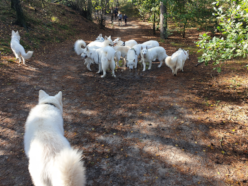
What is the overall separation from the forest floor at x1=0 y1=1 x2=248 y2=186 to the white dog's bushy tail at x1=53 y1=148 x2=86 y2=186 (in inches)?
66.6

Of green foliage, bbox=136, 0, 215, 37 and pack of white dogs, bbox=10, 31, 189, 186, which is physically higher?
green foliage, bbox=136, 0, 215, 37

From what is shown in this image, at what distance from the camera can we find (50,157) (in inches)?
91.6

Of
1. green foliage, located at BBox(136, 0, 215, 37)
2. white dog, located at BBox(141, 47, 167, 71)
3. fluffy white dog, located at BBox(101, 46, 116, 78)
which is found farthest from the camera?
green foliage, located at BBox(136, 0, 215, 37)

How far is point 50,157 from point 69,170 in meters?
0.45

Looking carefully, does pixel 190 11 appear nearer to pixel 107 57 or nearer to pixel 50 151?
pixel 107 57

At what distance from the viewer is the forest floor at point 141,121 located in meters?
A: 3.79

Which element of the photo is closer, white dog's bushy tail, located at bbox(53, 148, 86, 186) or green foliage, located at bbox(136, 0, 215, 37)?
white dog's bushy tail, located at bbox(53, 148, 86, 186)

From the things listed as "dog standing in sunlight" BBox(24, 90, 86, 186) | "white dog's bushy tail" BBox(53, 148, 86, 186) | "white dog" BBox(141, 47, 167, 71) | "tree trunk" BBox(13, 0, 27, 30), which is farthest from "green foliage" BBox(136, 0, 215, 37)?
"white dog's bushy tail" BBox(53, 148, 86, 186)

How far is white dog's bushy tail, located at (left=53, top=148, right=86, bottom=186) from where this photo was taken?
2.10 meters

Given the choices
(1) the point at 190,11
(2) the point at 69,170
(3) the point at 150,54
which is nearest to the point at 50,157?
(2) the point at 69,170

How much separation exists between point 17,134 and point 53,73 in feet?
17.2

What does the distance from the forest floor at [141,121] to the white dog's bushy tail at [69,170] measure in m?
1.69

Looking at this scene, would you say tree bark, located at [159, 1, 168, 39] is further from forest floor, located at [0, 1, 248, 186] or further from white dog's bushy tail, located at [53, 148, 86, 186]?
white dog's bushy tail, located at [53, 148, 86, 186]

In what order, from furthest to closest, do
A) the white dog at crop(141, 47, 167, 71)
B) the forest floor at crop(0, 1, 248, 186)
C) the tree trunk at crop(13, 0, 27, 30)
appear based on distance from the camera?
the tree trunk at crop(13, 0, 27, 30)
the white dog at crop(141, 47, 167, 71)
the forest floor at crop(0, 1, 248, 186)
